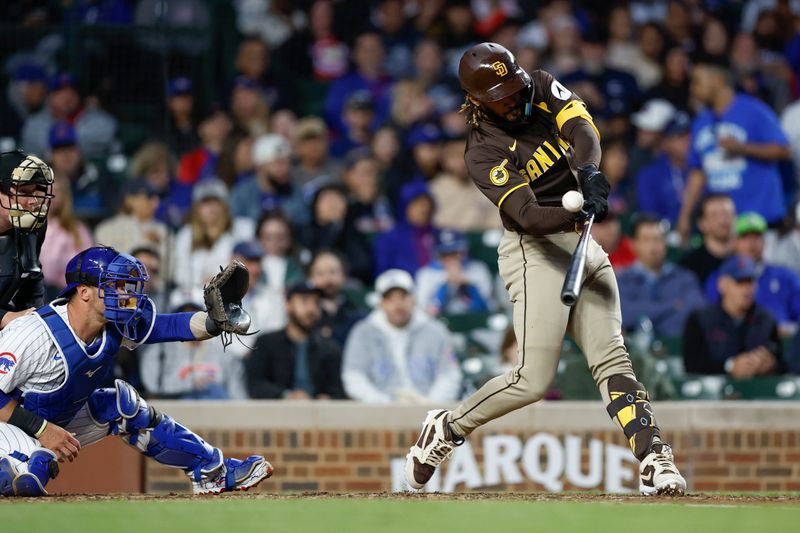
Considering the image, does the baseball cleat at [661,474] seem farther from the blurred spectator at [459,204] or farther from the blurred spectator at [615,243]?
the blurred spectator at [459,204]

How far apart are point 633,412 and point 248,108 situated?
6.53 m

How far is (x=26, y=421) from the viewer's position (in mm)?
5516

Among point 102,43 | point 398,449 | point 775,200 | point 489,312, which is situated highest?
point 102,43

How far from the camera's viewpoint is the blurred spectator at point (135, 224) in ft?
30.3

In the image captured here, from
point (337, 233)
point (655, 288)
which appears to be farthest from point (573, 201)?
point (337, 233)

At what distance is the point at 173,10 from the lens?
11047mm

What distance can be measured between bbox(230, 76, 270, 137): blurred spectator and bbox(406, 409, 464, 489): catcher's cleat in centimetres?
575

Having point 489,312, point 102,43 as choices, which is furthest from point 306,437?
point 102,43

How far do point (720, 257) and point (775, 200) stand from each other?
0.92 meters

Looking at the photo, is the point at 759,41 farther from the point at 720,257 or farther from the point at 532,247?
the point at 532,247

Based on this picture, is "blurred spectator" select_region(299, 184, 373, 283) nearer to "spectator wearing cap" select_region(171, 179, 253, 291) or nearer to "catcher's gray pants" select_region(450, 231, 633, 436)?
"spectator wearing cap" select_region(171, 179, 253, 291)

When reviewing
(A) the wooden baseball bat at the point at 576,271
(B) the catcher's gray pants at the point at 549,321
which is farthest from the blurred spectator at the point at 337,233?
(A) the wooden baseball bat at the point at 576,271

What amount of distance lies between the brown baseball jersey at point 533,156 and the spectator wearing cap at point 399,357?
3071mm

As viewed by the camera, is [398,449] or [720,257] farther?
[720,257]
